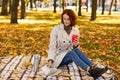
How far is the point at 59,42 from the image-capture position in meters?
8.79

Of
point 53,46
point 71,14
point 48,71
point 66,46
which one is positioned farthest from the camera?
point 66,46

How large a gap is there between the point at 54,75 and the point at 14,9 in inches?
743

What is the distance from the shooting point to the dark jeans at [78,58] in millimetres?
8344

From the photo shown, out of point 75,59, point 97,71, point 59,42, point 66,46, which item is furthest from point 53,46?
point 97,71

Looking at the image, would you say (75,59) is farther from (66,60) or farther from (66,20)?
(66,20)

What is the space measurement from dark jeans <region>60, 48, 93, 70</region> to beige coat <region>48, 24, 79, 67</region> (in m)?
0.17

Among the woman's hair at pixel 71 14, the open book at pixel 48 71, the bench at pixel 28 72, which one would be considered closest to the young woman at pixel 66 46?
the woman's hair at pixel 71 14

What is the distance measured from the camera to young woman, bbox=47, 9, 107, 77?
332 inches

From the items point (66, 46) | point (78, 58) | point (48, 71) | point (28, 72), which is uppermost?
point (66, 46)

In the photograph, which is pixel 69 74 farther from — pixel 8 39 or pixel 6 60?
pixel 8 39

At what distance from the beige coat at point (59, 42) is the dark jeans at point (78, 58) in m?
0.17

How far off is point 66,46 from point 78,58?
575mm

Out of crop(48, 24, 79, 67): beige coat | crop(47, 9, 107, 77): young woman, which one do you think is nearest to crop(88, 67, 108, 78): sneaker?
crop(47, 9, 107, 77): young woman

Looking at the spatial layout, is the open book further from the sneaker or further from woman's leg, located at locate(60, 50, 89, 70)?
the sneaker
